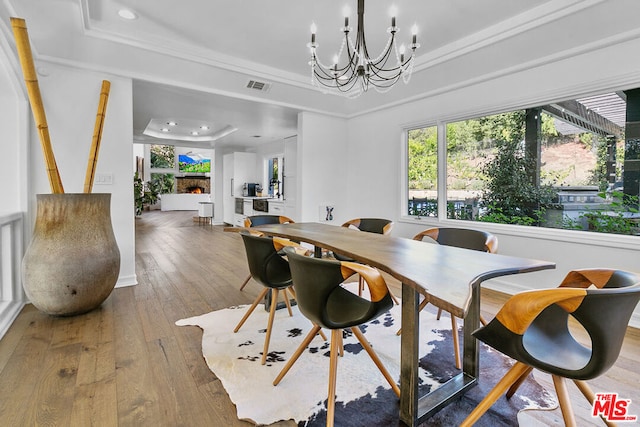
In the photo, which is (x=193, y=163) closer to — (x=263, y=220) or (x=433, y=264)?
(x=263, y=220)

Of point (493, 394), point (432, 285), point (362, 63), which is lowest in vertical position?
point (493, 394)

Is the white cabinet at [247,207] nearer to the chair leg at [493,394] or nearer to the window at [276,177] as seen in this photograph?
the window at [276,177]

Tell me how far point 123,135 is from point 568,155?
450 centimetres

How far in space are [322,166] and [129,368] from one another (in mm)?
3785

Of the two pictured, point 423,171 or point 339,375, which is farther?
point 423,171

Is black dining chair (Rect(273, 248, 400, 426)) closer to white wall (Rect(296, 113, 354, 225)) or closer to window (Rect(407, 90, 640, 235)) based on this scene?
window (Rect(407, 90, 640, 235))

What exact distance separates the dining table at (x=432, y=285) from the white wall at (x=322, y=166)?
2.96 m

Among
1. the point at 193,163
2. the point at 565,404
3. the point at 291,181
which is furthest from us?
the point at 193,163

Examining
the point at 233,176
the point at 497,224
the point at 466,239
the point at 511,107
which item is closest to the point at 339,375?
the point at 466,239

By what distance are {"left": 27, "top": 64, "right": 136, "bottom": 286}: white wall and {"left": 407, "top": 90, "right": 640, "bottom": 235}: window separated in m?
3.60

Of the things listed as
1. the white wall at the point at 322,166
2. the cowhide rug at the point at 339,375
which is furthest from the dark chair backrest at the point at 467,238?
the white wall at the point at 322,166

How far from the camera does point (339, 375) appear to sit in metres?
1.82

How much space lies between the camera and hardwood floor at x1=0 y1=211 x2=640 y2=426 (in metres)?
1.50

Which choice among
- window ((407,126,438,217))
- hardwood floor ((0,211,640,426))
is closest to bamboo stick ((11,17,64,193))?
hardwood floor ((0,211,640,426))
